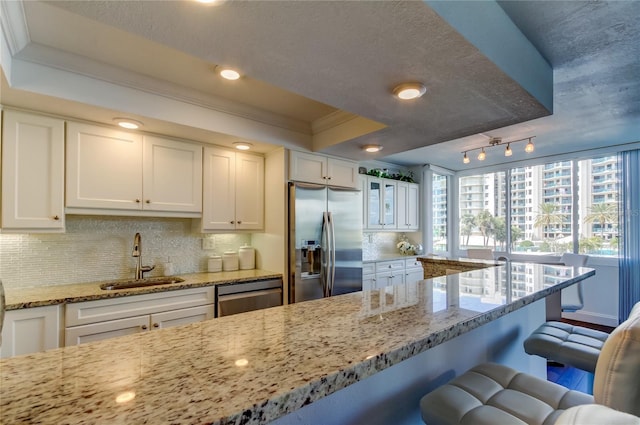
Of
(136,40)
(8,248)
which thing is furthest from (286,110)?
(8,248)

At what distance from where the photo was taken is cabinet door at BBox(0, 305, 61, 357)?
1794 millimetres

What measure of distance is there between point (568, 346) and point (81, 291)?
301 centimetres

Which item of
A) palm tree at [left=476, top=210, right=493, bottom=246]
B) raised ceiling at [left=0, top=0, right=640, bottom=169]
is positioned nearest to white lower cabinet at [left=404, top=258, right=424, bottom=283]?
palm tree at [left=476, top=210, right=493, bottom=246]

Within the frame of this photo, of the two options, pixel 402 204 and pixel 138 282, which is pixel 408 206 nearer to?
pixel 402 204

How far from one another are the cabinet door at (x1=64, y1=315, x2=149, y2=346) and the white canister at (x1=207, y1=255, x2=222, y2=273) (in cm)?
85

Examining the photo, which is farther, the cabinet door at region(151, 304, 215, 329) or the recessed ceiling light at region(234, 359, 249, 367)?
the cabinet door at region(151, 304, 215, 329)

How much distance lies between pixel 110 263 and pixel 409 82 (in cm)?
274

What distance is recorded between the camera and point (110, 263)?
261 centimetres

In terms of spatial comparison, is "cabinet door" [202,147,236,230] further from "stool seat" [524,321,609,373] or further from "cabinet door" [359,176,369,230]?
"stool seat" [524,321,609,373]

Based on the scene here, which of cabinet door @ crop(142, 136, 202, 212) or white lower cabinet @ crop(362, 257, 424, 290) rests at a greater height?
cabinet door @ crop(142, 136, 202, 212)

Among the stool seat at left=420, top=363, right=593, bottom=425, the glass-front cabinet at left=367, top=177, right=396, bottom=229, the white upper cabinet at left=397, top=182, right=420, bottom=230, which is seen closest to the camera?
the stool seat at left=420, top=363, right=593, bottom=425

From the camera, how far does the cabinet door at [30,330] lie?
1.79m

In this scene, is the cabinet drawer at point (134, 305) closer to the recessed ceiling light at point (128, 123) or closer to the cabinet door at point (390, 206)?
the recessed ceiling light at point (128, 123)

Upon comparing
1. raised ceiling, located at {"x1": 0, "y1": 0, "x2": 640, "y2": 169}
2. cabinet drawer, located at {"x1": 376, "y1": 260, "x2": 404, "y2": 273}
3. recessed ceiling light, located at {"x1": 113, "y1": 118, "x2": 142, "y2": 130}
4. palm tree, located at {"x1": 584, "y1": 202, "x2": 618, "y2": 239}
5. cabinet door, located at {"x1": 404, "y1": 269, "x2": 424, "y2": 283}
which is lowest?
cabinet door, located at {"x1": 404, "y1": 269, "x2": 424, "y2": 283}
